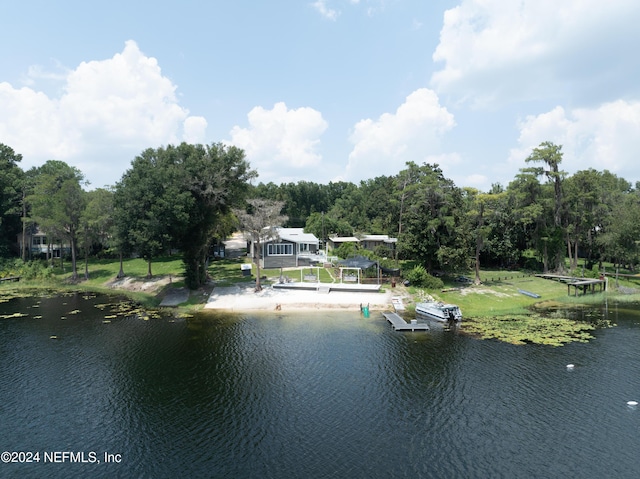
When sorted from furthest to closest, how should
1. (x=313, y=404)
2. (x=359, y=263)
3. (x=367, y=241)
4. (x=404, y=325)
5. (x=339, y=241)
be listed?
(x=367, y=241) < (x=339, y=241) < (x=359, y=263) < (x=404, y=325) < (x=313, y=404)

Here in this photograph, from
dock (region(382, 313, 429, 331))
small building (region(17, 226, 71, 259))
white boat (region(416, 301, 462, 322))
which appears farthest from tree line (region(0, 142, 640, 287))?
dock (region(382, 313, 429, 331))

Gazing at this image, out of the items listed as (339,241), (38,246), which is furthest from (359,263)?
(38,246)

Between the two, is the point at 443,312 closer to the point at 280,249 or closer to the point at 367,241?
the point at 280,249

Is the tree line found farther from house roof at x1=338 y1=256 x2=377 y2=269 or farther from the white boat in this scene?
the white boat

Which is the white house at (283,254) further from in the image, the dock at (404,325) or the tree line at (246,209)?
the dock at (404,325)

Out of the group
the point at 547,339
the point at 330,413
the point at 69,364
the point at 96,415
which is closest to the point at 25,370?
the point at 69,364

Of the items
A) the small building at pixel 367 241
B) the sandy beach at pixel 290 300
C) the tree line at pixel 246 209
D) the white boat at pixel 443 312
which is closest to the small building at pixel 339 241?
the small building at pixel 367 241
